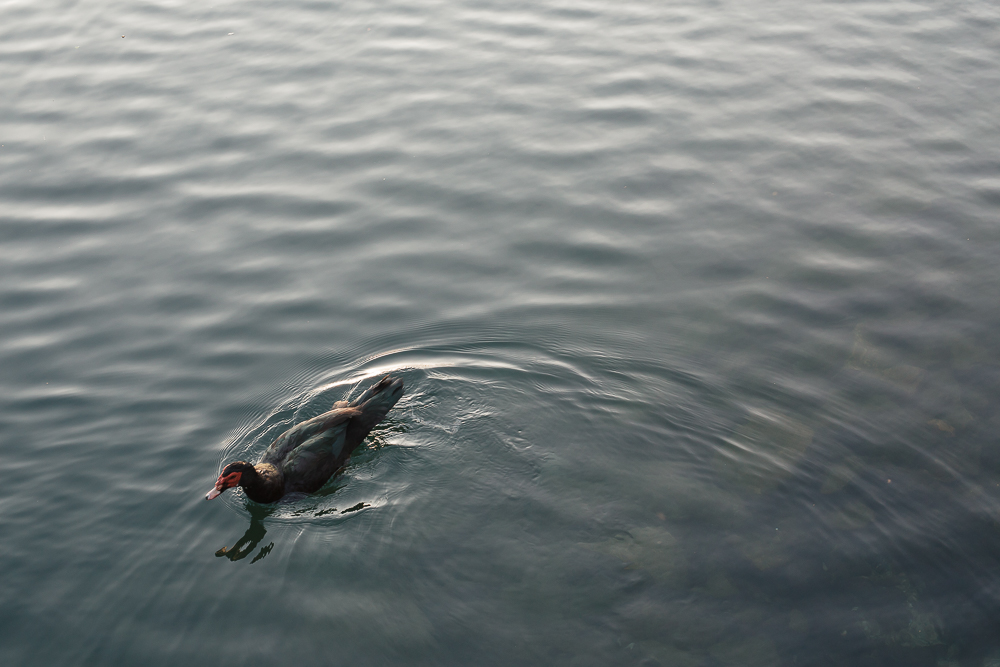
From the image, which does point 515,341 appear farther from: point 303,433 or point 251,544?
point 251,544

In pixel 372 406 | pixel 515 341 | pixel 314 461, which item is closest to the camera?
pixel 314 461

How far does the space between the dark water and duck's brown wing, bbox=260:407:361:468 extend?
1.31 feet

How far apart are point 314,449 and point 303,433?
0.24 m

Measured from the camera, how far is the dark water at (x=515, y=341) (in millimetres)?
7176

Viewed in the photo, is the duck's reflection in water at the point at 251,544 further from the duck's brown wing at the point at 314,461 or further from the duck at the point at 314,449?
the duck's brown wing at the point at 314,461

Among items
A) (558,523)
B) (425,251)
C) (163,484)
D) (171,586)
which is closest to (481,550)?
(558,523)

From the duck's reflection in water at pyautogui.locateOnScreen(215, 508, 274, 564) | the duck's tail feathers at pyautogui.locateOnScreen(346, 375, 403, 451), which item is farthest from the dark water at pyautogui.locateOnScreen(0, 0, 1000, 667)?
the duck's tail feathers at pyautogui.locateOnScreen(346, 375, 403, 451)

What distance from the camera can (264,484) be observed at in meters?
8.16

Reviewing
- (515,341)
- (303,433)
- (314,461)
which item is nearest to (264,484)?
(314,461)

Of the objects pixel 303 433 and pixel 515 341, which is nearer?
pixel 303 433

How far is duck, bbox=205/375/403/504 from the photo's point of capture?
324 inches

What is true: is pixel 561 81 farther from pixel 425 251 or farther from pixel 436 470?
pixel 436 470

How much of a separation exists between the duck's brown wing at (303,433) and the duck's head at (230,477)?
0.61 meters

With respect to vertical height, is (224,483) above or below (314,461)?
above
